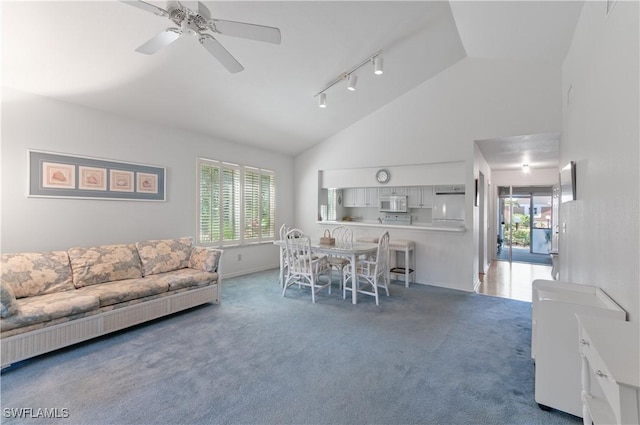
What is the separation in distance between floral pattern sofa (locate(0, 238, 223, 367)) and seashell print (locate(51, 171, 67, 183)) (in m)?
0.87

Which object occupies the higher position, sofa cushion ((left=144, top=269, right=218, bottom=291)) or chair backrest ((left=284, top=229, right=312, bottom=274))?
chair backrest ((left=284, top=229, right=312, bottom=274))

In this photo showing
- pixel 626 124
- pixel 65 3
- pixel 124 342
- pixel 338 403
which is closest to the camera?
pixel 626 124

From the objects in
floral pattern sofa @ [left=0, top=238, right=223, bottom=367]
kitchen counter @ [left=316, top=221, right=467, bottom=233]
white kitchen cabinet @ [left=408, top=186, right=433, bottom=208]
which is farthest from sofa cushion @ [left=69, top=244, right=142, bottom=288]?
white kitchen cabinet @ [left=408, top=186, right=433, bottom=208]

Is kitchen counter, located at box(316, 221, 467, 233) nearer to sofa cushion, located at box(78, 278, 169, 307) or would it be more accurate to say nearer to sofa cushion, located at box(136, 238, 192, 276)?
sofa cushion, located at box(136, 238, 192, 276)

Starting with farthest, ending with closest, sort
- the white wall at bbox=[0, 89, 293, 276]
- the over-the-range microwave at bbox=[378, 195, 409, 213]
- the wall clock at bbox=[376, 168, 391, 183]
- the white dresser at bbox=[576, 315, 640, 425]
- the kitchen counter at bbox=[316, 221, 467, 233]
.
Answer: the over-the-range microwave at bbox=[378, 195, 409, 213] < the wall clock at bbox=[376, 168, 391, 183] < the kitchen counter at bbox=[316, 221, 467, 233] < the white wall at bbox=[0, 89, 293, 276] < the white dresser at bbox=[576, 315, 640, 425]

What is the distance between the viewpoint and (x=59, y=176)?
11.3ft

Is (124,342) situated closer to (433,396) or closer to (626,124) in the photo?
(433,396)

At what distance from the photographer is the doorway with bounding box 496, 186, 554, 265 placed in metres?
8.34

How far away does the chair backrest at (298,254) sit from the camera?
4340 millimetres

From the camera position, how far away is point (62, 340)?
2645 mm

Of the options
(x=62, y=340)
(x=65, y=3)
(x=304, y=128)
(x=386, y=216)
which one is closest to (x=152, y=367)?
(x=62, y=340)

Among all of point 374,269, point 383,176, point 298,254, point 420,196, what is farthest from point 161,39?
point 420,196

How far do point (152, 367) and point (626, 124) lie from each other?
3.68 metres

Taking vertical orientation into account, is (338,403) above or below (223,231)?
below
